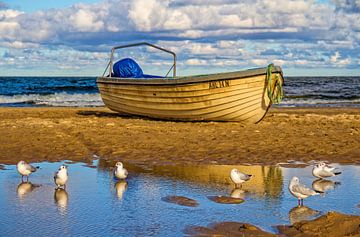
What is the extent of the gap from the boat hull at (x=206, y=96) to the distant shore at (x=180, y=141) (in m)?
0.40

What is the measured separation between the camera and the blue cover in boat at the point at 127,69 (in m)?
20.4

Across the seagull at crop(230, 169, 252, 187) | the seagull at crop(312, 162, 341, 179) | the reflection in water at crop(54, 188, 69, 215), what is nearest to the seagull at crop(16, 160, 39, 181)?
the reflection in water at crop(54, 188, 69, 215)

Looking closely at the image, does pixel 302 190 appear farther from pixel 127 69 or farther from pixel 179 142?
pixel 127 69

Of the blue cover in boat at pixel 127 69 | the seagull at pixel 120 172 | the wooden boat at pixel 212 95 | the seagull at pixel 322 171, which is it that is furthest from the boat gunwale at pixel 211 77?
the seagull at pixel 120 172

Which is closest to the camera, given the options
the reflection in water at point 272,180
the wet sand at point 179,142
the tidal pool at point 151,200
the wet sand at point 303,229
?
the wet sand at point 303,229

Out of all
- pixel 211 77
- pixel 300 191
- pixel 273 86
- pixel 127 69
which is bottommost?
pixel 300 191

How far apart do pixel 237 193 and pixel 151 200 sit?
4.41 feet

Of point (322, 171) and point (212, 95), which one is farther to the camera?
point (212, 95)

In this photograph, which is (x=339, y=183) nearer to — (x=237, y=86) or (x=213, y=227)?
(x=213, y=227)

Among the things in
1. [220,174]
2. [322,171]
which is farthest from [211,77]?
[322,171]

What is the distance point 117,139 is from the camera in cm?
1392

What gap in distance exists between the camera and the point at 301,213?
285 inches

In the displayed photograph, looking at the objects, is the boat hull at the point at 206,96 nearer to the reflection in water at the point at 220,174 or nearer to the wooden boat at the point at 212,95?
the wooden boat at the point at 212,95

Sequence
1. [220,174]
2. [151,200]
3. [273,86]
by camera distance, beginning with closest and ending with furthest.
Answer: [151,200]
[220,174]
[273,86]
